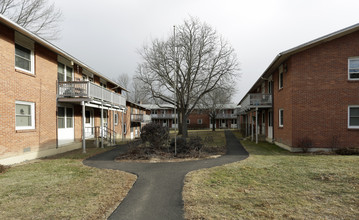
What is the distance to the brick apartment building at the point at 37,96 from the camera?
9.02m

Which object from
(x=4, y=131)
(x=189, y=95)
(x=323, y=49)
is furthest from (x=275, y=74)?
(x=4, y=131)

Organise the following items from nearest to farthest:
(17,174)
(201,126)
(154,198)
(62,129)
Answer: (154,198) → (17,174) → (62,129) → (201,126)

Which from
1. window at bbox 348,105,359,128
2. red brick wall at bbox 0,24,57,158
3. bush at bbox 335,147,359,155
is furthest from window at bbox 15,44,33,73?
window at bbox 348,105,359,128

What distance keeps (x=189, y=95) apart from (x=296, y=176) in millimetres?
19587

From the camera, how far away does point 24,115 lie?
10219 mm

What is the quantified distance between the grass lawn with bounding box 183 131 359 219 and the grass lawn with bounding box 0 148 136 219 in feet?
6.34

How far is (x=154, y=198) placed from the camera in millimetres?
5074

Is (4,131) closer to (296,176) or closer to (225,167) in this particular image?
(225,167)

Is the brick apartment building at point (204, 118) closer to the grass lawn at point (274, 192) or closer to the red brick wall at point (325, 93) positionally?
the red brick wall at point (325, 93)

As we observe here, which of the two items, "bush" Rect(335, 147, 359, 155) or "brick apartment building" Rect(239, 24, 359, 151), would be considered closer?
"bush" Rect(335, 147, 359, 155)

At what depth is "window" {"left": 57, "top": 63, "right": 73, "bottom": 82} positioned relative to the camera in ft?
43.6

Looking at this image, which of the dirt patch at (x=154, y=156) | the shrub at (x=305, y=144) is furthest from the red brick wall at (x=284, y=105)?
the dirt patch at (x=154, y=156)

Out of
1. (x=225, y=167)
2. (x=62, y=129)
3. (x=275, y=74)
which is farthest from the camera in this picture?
(x=275, y=74)

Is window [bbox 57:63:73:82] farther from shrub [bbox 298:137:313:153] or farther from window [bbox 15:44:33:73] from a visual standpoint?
shrub [bbox 298:137:313:153]
